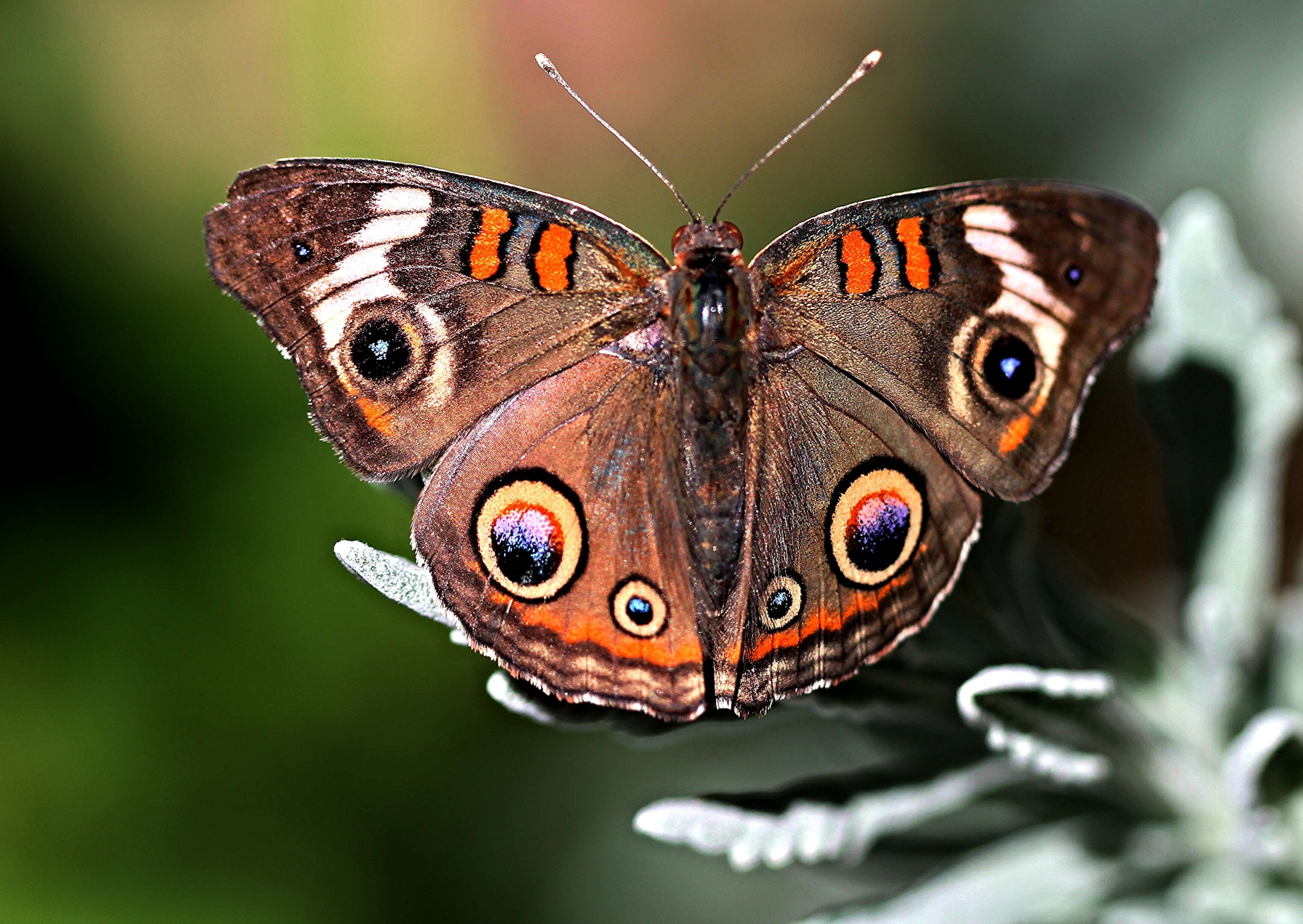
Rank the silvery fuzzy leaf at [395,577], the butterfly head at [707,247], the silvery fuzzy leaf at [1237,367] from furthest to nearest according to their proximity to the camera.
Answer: the silvery fuzzy leaf at [1237,367] < the butterfly head at [707,247] < the silvery fuzzy leaf at [395,577]

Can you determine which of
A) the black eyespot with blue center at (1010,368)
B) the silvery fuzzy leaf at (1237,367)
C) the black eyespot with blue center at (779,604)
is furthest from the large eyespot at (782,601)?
the silvery fuzzy leaf at (1237,367)

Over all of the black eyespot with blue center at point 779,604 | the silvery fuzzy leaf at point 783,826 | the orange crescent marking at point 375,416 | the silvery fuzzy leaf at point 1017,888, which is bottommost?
the silvery fuzzy leaf at point 783,826

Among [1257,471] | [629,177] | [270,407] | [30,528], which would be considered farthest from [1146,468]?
[30,528]

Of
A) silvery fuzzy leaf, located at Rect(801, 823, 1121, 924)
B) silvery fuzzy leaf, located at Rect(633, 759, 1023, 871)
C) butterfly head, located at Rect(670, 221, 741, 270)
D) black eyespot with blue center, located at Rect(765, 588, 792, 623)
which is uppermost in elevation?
butterfly head, located at Rect(670, 221, 741, 270)

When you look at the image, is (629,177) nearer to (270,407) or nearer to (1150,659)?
(270,407)

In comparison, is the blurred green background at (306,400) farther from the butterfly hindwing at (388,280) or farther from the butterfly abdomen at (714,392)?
the butterfly hindwing at (388,280)

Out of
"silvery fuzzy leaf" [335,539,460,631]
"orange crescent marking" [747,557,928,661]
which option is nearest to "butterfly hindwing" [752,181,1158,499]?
"orange crescent marking" [747,557,928,661]

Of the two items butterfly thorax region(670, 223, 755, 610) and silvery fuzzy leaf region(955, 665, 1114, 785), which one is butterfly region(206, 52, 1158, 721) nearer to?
butterfly thorax region(670, 223, 755, 610)
